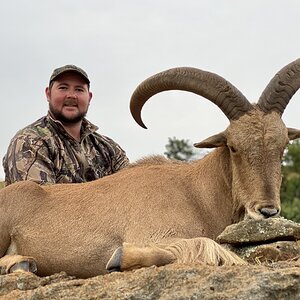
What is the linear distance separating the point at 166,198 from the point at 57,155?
2835 millimetres

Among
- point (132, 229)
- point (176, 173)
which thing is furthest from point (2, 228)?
point (176, 173)

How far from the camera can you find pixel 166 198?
7.98 meters

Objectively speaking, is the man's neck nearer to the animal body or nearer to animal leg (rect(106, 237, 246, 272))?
the animal body

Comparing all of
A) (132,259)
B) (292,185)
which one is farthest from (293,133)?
(292,185)

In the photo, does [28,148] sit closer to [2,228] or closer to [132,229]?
[2,228]

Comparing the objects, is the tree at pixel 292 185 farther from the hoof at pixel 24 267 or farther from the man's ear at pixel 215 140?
the hoof at pixel 24 267

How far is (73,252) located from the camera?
25.4 ft

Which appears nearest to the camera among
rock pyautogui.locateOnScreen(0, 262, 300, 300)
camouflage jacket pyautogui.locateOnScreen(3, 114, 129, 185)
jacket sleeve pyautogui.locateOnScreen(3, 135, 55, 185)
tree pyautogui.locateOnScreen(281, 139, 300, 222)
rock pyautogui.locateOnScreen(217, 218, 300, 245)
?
rock pyautogui.locateOnScreen(0, 262, 300, 300)

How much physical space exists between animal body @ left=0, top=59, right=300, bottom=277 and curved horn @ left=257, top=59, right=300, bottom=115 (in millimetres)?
12

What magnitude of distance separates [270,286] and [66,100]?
7.35 m

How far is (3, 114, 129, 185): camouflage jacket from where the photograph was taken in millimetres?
9883

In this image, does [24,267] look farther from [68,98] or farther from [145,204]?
[68,98]

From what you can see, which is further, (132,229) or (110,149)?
(110,149)

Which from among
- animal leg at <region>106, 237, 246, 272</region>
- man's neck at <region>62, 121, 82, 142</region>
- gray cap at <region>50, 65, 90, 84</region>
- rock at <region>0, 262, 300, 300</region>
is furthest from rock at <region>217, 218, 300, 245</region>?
gray cap at <region>50, 65, 90, 84</region>
